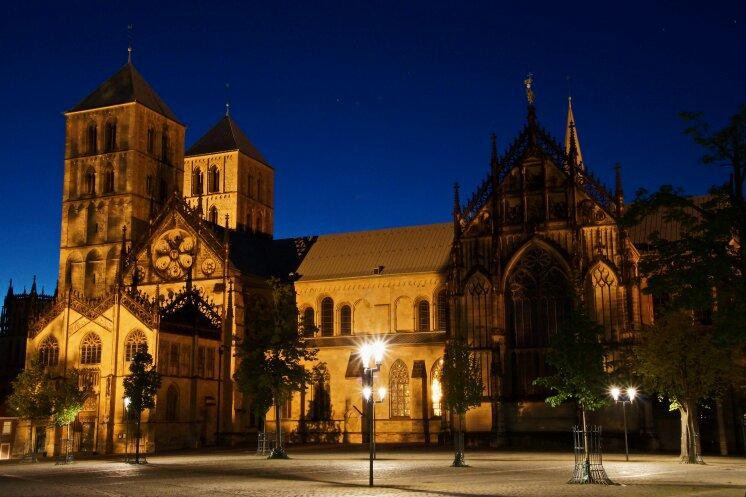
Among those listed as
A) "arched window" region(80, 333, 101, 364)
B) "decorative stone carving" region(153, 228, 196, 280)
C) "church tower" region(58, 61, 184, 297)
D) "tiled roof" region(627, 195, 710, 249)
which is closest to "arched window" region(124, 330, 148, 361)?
"arched window" region(80, 333, 101, 364)

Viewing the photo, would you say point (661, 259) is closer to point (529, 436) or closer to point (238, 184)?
point (529, 436)

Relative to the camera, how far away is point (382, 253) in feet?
247

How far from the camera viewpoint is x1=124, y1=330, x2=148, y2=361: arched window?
64500 mm

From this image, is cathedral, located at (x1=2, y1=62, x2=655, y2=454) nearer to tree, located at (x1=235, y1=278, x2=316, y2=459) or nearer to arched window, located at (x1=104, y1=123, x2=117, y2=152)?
arched window, located at (x1=104, y1=123, x2=117, y2=152)

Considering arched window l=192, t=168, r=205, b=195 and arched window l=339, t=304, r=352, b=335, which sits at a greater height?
arched window l=192, t=168, r=205, b=195

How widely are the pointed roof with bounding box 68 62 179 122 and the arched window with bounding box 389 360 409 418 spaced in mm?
35641

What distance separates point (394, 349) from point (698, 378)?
95.7 ft

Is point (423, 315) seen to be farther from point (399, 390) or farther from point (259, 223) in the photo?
point (259, 223)

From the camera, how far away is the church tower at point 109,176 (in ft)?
262

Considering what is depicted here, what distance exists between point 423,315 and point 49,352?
29363 millimetres

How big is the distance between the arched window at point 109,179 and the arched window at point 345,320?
24952 millimetres

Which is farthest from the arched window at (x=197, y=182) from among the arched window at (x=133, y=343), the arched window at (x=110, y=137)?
the arched window at (x=133, y=343)

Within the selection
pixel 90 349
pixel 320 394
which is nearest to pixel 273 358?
pixel 320 394

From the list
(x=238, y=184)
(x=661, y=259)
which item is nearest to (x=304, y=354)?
(x=661, y=259)
